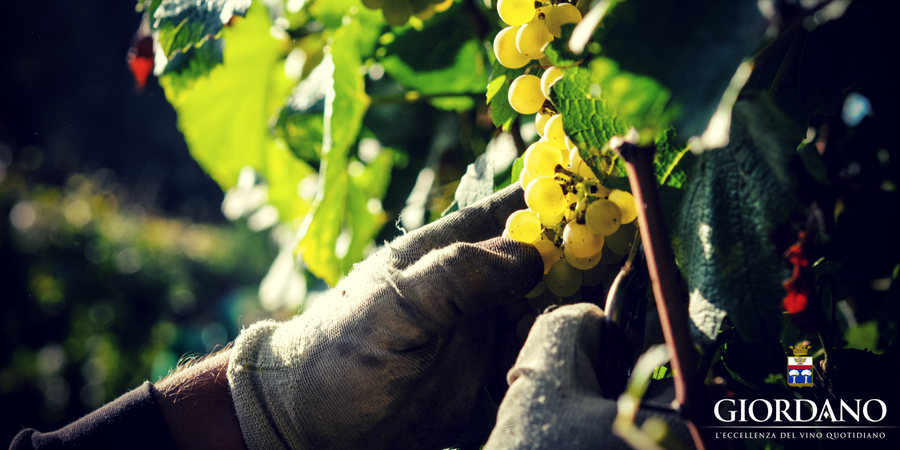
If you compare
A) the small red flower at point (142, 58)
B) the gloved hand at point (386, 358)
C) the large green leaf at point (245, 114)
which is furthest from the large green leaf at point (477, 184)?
the small red flower at point (142, 58)

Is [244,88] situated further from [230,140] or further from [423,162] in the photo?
[423,162]

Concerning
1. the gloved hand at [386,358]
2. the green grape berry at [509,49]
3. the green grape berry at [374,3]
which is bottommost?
the gloved hand at [386,358]

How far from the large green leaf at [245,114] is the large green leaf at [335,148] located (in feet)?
0.88

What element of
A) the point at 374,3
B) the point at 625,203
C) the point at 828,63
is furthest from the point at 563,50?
the point at 374,3

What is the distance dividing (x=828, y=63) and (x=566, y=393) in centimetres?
39

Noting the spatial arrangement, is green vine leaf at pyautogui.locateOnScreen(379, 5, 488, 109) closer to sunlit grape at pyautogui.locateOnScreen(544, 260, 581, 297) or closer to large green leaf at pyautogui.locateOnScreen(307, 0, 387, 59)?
large green leaf at pyautogui.locateOnScreen(307, 0, 387, 59)

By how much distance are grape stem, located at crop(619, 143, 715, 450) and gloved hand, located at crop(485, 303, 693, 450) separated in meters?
0.04

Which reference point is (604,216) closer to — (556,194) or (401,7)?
(556,194)

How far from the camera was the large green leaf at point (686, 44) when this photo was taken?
303mm

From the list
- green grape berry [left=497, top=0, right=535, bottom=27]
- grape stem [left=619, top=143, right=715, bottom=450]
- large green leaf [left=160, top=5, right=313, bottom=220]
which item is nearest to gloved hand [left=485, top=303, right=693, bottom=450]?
grape stem [left=619, top=143, right=715, bottom=450]

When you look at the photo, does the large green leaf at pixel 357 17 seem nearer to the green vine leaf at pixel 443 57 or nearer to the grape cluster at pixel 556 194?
the green vine leaf at pixel 443 57

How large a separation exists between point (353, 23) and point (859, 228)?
737mm

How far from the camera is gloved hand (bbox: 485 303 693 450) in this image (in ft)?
1.22

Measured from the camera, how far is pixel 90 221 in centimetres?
409
